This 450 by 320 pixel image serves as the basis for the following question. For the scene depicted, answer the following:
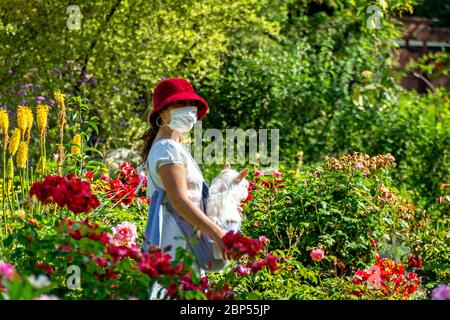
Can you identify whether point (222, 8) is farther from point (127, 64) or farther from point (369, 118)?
point (369, 118)

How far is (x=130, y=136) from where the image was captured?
32.2 ft

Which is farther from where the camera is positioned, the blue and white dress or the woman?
the blue and white dress

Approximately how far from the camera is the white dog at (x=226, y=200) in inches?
144

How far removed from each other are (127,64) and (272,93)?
Answer: 179 centimetres

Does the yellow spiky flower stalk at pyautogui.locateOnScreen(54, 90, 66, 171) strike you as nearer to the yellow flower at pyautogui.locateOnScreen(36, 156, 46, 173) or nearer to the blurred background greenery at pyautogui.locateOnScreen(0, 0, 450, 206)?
the yellow flower at pyautogui.locateOnScreen(36, 156, 46, 173)

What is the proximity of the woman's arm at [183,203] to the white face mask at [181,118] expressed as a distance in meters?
0.22

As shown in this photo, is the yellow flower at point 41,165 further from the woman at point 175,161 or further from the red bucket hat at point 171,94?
the red bucket hat at point 171,94

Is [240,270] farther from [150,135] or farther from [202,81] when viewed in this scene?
[202,81]

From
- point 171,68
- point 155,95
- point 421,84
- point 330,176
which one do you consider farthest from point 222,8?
point 421,84

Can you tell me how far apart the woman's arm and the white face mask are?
216mm

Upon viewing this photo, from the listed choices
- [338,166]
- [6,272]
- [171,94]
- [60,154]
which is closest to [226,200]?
[171,94]

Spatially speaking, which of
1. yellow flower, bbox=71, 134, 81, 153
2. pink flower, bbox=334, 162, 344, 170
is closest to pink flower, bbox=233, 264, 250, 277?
yellow flower, bbox=71, 134, 81, 153

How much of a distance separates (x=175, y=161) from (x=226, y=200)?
287 mm

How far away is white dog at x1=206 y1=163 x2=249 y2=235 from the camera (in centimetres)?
365
